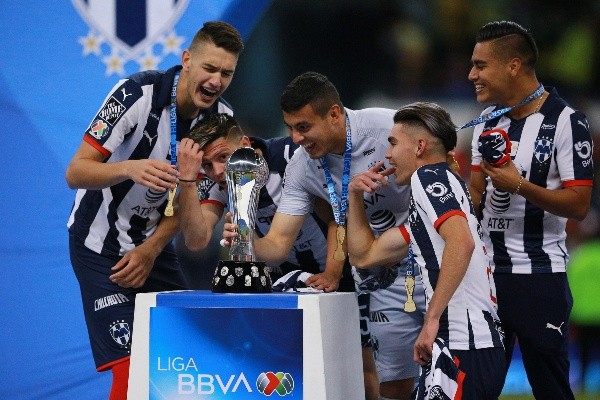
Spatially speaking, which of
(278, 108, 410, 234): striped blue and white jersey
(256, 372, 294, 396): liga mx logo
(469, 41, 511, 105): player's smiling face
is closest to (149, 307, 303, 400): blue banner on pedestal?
(256, 372, 294, 396): liga mx logo

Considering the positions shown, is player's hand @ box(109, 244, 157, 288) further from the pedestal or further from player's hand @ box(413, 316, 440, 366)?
player's hand @ box(413, 316, 440, 366)

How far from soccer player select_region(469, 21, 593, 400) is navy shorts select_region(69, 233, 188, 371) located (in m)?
1.45

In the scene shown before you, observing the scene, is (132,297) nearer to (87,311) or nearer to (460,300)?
(87,311)

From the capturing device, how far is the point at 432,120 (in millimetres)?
3293

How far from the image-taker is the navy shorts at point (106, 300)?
3994 mm

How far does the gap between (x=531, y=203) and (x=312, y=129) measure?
0.93 metres

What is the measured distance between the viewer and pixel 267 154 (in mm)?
4215

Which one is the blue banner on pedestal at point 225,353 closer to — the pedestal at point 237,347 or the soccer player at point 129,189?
the pedestal at point 237,347

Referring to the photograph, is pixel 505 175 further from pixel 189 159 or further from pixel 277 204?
pixel 189 159

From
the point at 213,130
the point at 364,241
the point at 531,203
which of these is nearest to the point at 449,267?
the point at 364,241

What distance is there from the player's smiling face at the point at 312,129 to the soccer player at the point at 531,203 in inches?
24.8

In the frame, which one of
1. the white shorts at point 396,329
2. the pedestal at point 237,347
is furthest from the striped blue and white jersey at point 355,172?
the pedestal at point 237,347

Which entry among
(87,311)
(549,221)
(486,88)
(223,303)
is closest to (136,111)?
(87,311)

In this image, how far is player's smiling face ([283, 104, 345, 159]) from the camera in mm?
3770
